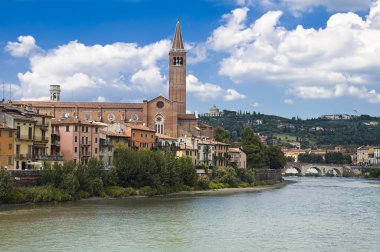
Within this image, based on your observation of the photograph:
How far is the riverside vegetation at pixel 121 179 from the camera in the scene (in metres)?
50.4

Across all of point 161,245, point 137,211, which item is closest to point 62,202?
point 137,211

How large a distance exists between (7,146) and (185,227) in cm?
2203

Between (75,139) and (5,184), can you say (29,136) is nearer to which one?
(75,139)

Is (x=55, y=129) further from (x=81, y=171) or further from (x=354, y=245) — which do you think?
(x=354, y=245)

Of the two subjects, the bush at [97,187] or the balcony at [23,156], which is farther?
the bush at [97,187]

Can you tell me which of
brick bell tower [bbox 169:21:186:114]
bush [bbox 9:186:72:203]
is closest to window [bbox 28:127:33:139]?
bush [bbox 9:186:72:203]

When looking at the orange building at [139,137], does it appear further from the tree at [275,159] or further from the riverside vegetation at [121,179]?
the tree at [275,159]

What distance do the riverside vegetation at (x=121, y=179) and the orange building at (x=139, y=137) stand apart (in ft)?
23.5

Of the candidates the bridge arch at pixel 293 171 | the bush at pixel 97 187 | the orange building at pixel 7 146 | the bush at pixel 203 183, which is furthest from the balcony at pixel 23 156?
the bridge arch at pixel 293 171

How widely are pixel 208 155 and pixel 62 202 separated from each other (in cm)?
4206

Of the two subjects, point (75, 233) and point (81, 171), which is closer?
point (75, 233)

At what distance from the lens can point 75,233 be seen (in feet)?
121

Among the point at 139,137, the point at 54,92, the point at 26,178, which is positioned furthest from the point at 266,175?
the point at 26,178

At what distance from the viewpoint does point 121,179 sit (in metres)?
63.2
